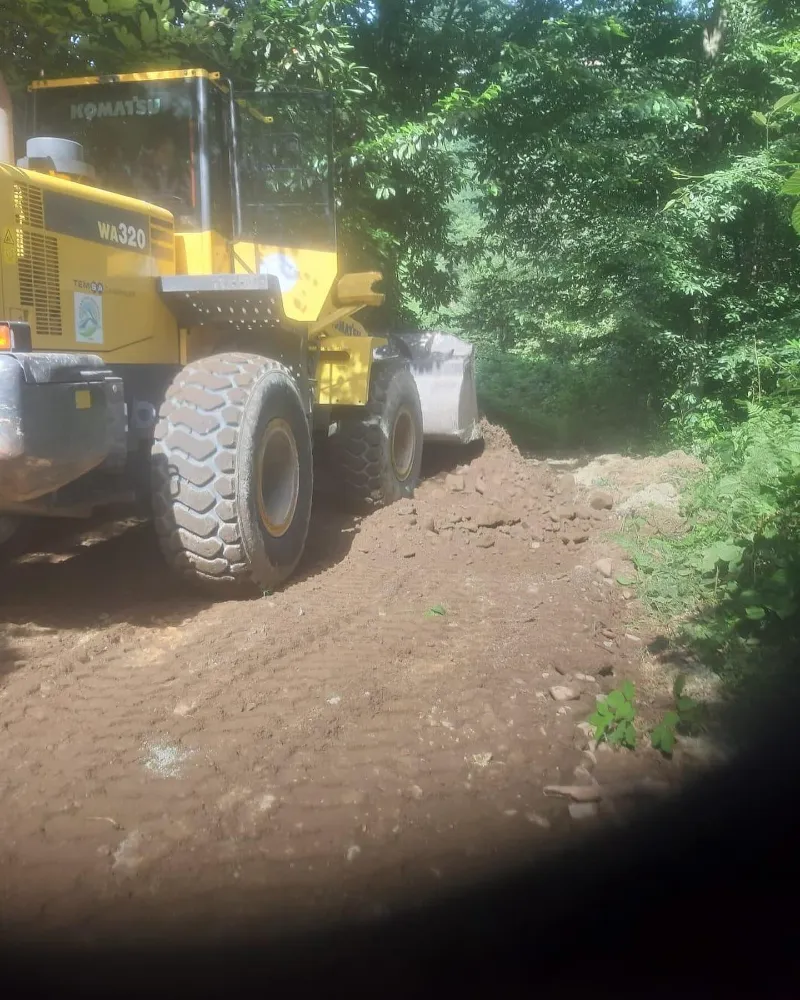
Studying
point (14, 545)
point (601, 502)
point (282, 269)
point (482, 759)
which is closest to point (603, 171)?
point (601, 502)

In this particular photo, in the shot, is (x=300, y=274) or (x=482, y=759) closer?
(x=482, y=759)

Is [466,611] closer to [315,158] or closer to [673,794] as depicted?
[673,794]

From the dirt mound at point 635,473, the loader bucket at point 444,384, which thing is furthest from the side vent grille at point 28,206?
the dirt mound at point 635,473

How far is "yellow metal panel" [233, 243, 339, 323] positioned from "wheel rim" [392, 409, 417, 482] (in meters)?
1.42

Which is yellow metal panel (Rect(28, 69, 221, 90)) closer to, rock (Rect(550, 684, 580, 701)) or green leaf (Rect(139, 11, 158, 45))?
green leaf (Rect(139, 11, 158, 45))

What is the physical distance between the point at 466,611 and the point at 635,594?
97 centimetres

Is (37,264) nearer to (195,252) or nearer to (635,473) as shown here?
(195,252)

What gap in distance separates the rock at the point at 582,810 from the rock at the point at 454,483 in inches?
179

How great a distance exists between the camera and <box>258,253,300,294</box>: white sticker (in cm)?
545

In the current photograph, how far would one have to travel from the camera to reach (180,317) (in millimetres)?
4961

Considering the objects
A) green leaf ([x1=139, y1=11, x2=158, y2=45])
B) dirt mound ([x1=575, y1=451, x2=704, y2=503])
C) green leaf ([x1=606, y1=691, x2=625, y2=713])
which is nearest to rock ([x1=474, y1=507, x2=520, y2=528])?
dirt mound ([x1=575, y1=451, x2=704, y2=503])

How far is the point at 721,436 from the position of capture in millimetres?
8102

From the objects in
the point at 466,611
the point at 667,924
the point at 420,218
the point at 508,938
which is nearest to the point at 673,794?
the point at 667,924

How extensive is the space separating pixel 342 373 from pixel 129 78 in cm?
221
